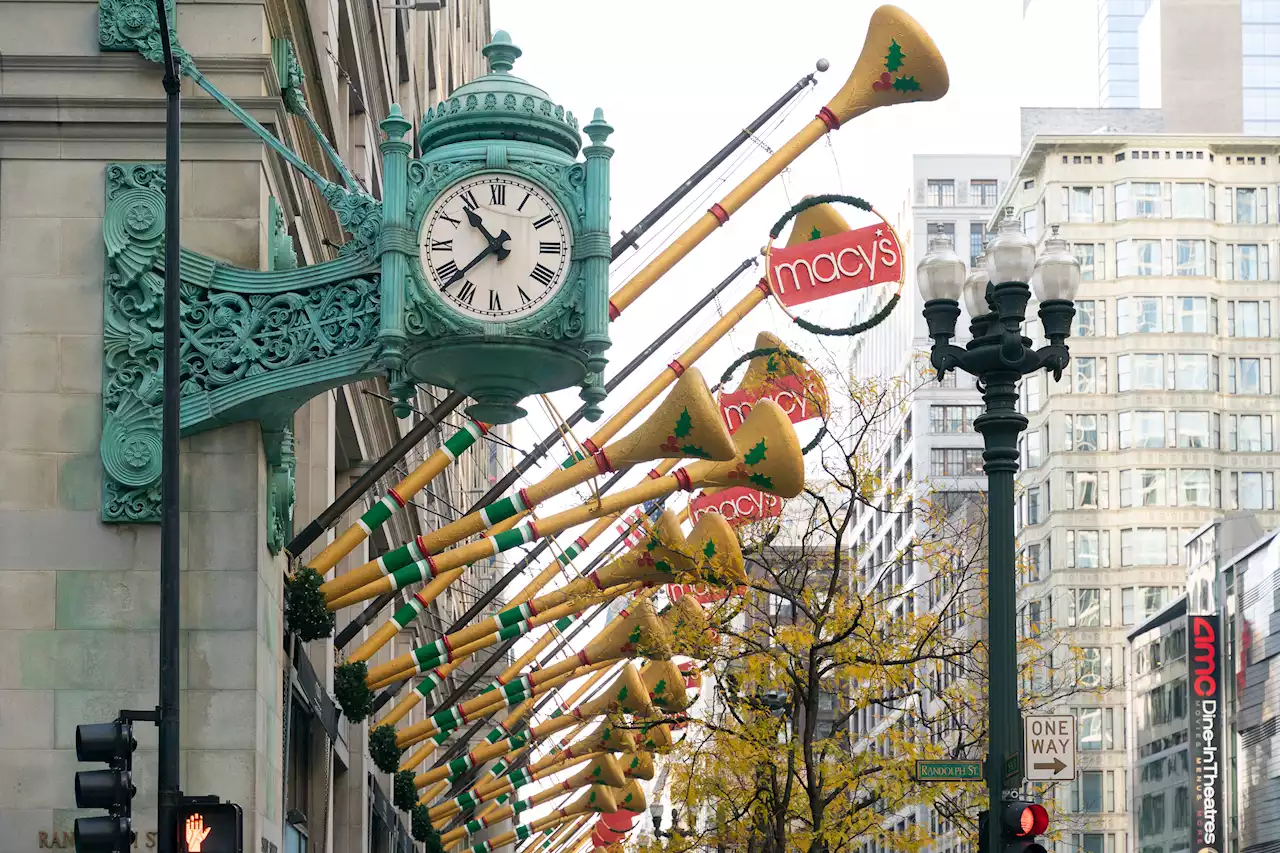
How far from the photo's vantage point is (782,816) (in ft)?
103

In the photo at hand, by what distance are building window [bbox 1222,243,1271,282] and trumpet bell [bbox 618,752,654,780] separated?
73.0 meters

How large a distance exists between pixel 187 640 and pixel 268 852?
7.49 ft

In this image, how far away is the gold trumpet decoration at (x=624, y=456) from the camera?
69.1ft

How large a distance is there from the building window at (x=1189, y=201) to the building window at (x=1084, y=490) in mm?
14783

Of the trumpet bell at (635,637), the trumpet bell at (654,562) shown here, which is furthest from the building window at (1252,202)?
the trumpet bell at (654,562)

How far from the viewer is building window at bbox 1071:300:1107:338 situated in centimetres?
11675

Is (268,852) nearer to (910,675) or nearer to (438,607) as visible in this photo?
(910,675)

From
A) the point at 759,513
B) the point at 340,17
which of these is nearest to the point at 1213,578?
the point at 759,513

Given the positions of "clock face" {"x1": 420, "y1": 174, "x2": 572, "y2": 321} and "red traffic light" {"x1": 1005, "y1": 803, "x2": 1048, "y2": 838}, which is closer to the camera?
"clock face" {"x1": 420, "y1": 174, "x2": 572, "y2": 321}

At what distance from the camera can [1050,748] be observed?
19.4 m

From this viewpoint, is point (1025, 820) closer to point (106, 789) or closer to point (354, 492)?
point (106, 789)

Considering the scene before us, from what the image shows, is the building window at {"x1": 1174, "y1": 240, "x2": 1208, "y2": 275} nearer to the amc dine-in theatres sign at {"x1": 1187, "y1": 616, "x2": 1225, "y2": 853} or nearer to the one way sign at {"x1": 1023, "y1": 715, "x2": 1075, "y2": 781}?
the amc dine-in theatres sign at {"x1": 1187, "y1": 616, "x2": 1225, "y2": 853}

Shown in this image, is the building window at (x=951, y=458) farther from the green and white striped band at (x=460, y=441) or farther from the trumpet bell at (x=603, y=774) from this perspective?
the green and white striped band at (x=460, y=441)

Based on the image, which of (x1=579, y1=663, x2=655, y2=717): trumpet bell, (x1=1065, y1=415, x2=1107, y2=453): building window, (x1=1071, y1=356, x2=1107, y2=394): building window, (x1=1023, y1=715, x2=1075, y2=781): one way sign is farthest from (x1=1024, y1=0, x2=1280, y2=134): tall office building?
(x1=1023, y1=715, x2=1075, y2=781): one way sign
